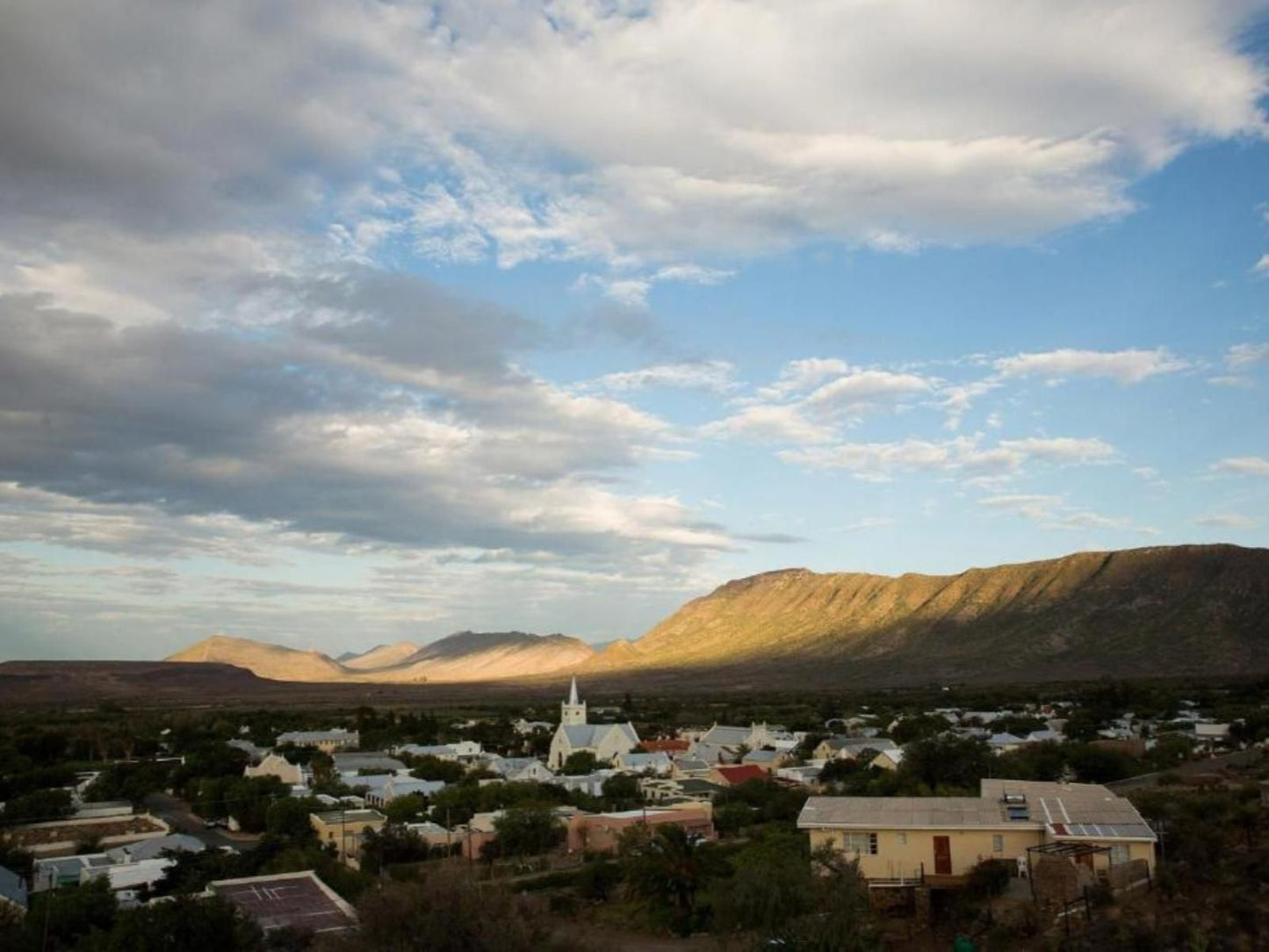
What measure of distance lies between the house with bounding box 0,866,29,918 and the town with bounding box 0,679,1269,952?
17cm

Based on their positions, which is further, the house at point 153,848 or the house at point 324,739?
the house at point 324,739

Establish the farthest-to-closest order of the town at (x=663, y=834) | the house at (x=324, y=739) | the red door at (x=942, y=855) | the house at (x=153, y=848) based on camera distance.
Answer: the house at (x=324, y=739) < the house at (x=153, y=848) < the red door at (x=942, y=855) < the town at (x=663, y=834)

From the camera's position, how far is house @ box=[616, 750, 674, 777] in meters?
56.4

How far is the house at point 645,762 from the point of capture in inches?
2220

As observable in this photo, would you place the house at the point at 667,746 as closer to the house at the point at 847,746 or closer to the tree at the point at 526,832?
the house at the point at 847,746

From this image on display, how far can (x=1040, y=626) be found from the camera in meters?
127

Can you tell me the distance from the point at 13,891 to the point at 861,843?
67.7 feet

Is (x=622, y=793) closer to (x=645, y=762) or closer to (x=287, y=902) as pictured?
(x=645, y=762)

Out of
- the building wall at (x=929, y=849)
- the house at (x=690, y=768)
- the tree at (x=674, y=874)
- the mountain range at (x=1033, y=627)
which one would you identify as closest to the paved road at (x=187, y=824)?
the tree at (x=674, y=874)

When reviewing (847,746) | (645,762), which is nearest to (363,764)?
(645,762)

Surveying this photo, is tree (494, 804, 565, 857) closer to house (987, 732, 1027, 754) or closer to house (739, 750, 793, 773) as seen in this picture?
house (739, 750, 793, 773)

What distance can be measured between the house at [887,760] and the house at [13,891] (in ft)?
102

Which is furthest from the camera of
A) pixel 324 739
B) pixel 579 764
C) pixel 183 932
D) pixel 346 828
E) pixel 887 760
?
pixel 324 739

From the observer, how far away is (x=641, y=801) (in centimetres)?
4566
